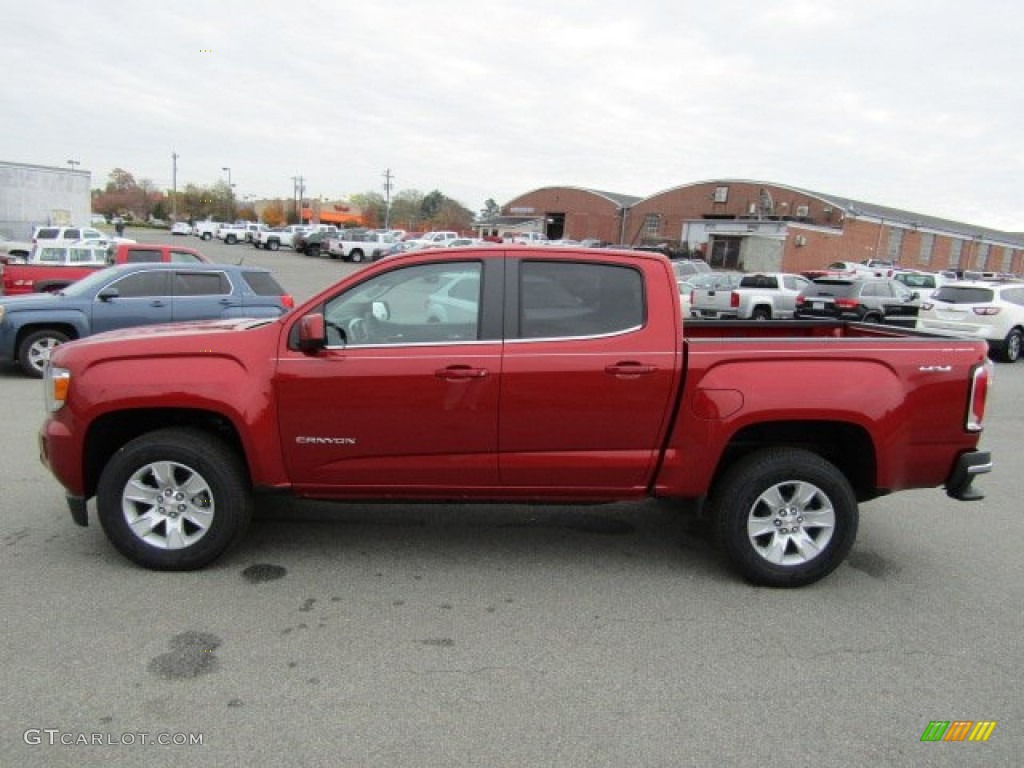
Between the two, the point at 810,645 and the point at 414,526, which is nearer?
the point at 810,645

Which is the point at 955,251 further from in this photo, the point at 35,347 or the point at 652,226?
the point at 35,347

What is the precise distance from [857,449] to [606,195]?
7361 cm

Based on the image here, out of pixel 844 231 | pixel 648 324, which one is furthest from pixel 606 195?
pixel 648 324

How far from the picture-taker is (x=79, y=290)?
9531 mm

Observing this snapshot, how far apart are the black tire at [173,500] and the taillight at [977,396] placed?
396cm

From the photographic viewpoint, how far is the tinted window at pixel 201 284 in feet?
32.8

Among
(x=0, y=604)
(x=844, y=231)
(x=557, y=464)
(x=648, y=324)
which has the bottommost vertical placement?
(x=0, y=604)

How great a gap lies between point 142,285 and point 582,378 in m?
8.12

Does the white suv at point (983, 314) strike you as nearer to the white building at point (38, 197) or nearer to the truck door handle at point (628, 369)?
the truck door handle at point (628, 369)

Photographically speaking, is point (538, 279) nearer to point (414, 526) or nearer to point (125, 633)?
point (414, 526)

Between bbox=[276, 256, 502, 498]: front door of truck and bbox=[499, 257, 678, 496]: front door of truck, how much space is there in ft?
0.42

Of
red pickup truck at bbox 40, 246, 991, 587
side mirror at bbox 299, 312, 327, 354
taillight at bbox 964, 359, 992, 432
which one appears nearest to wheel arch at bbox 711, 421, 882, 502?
red pickup truck at bbox 40, 246, 991, 587

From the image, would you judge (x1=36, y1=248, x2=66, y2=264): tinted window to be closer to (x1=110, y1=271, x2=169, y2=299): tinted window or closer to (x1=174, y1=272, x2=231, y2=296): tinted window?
(x1=110, y1=271, x2=169, y2=299): tinted window

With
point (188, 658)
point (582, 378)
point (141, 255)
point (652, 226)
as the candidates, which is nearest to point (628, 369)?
point (582, 378)
